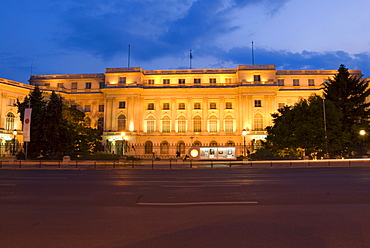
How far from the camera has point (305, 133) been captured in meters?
38.7

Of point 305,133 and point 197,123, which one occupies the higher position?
point 197,123

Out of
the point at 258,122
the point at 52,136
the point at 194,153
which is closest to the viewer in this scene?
the point at 52,136

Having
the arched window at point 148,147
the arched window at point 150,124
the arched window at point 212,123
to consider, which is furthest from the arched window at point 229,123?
the arched window at point 148,147

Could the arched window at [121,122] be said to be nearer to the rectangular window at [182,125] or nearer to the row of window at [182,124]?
the row of window at [182,124]

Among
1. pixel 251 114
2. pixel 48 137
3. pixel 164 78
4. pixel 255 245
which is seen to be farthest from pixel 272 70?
pixel 255 245

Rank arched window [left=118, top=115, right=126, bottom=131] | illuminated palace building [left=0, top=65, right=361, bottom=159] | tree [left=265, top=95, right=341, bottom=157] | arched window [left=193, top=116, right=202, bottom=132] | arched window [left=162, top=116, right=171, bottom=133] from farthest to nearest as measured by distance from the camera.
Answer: arched window [left=162, top=116, right=171, bottom=133] → arched window [left=193, top=116, right=202, bottom=132] → arched window [left=118, top=115, right=126, bottom=131] → illuminated palace building [left=0, top=65, right=361, bottom=159] → tree [left=265, top=95, right=341, bottom=157]

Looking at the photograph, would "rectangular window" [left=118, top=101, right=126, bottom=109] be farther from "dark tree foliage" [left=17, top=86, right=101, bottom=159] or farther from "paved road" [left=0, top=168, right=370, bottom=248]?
"paved road" [left=0, top=168, right=370, bottom=248]

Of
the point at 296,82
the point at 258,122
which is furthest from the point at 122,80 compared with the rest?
the point at 296,82

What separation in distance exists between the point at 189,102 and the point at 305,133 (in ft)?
116

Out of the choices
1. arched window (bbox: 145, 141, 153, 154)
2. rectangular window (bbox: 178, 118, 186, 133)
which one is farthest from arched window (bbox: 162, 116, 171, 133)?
arched window (bbox: 145, 141, 153, 154)

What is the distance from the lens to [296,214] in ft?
26.5

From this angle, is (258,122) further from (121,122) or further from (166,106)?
(121,122)

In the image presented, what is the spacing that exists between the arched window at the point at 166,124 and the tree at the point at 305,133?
31.7 m

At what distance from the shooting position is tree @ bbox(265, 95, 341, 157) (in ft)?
126
